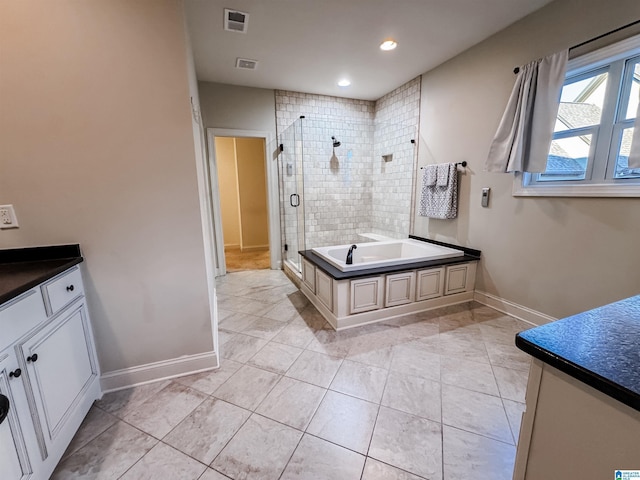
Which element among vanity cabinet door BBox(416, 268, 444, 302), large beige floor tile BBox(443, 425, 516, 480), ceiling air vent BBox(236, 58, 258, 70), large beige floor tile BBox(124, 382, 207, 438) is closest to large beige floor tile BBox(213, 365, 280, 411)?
large beige floor tile BBox(124, 382, 207, 438)

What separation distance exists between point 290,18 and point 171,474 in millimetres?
3166

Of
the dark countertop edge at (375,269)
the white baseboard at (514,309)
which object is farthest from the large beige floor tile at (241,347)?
the white baseboard at (514,309)

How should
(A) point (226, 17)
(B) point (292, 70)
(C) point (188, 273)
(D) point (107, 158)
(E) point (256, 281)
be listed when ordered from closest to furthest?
(D) point (107, 158)
(C) point (188, 273)
(A) point (226, 17)
(B) point (292, 70)
(E) point (256, 281)

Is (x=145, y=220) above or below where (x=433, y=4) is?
below

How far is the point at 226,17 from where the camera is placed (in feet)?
7.49

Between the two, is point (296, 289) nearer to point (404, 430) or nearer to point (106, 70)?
point (404, 430)

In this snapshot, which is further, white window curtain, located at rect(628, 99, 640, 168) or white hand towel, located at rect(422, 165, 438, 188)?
white hand towel, located at rect(422, 165, 438, 188)

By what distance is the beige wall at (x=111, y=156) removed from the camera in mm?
1367

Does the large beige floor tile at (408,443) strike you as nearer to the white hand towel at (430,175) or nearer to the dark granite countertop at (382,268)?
the dark granite countertop at (382,268)

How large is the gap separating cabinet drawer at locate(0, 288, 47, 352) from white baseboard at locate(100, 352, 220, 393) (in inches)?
28.3

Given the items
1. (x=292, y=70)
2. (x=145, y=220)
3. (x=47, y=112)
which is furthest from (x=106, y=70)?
(x=292, y=70)

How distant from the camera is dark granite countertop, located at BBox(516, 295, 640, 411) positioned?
0.53m

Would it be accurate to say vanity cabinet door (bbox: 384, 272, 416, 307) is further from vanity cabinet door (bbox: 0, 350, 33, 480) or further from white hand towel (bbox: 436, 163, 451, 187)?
vanity cabinet door (bbox: 0, 350, 33, 480)

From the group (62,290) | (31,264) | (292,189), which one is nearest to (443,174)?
(292,189)
